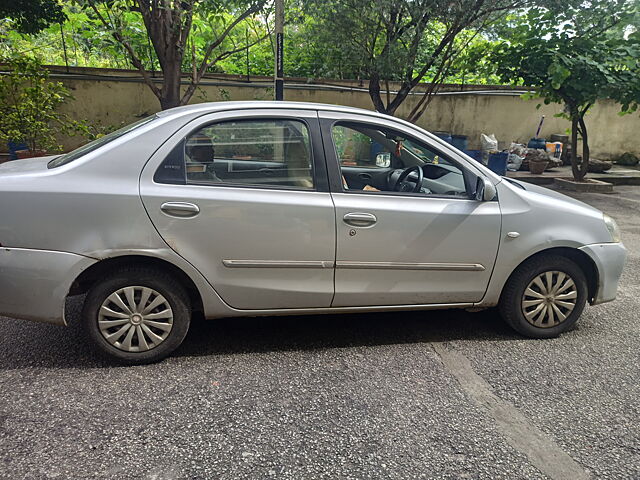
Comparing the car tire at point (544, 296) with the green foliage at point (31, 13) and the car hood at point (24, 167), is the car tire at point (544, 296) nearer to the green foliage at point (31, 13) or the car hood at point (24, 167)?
the car hood at point (24, 167)

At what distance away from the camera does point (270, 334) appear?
3.65m

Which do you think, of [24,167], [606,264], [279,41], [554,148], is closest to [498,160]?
[554,148]

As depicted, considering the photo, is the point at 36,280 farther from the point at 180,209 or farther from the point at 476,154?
the point at 476,154

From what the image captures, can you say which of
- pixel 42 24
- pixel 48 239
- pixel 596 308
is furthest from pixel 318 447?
pixel 42 24

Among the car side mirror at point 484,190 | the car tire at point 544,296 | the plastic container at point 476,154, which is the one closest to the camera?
the car side mirror at point 484,190

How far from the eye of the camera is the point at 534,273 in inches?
141

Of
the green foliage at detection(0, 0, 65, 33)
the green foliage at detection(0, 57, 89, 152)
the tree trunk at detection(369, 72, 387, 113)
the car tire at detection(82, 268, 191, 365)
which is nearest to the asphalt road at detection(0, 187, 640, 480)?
the car tire at detection(82, 268, 191, 365)

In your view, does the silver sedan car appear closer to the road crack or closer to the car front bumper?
the car front bumper

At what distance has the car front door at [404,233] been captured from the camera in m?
3.25

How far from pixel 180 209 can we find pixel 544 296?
2647 mm

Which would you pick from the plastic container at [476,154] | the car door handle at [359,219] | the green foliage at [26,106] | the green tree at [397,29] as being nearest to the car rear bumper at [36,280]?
the car door handle at [359,219]

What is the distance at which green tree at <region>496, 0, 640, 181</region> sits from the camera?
886cm

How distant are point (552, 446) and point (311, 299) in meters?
1.61

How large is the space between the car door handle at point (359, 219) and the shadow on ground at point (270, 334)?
915 mm
